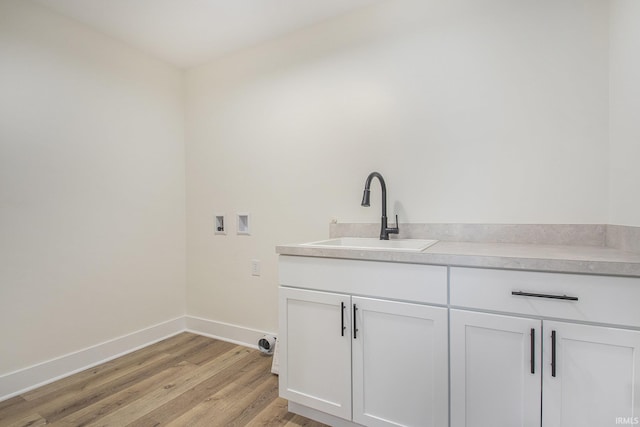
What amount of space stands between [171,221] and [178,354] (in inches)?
43.1

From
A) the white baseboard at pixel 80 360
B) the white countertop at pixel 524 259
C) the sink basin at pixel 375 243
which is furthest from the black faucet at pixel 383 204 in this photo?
the white baseboard at pixel 80 360

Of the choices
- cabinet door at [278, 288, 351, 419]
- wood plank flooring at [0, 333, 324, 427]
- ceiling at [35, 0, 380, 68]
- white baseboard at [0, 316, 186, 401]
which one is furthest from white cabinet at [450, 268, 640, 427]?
white baseboard at [0, 316, 186, 401]

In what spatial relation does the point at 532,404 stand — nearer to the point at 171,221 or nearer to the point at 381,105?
the point at 381,105

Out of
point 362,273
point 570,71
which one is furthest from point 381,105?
point 362,273

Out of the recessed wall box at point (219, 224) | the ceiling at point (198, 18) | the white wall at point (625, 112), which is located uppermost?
the ceiling at point (198, 18)

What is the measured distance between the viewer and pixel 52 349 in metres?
1.94

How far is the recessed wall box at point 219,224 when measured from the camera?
2566 mm

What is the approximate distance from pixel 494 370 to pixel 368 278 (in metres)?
0.56

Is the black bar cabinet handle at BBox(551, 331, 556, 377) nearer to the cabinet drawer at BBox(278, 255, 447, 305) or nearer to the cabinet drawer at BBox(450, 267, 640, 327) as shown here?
the cabinet drawer at BBox(450, 267, 640, 327)

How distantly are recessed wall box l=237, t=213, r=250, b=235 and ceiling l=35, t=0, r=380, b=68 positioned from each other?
1.33 m

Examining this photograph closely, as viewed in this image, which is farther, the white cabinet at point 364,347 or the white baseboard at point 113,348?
the white baseboard at point 113,348

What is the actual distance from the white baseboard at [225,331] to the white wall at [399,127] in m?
0.07

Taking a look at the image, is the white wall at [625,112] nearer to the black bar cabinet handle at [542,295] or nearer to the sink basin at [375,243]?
the black bar cabinet handle at [542,295]

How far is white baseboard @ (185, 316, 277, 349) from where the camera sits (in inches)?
94.0
